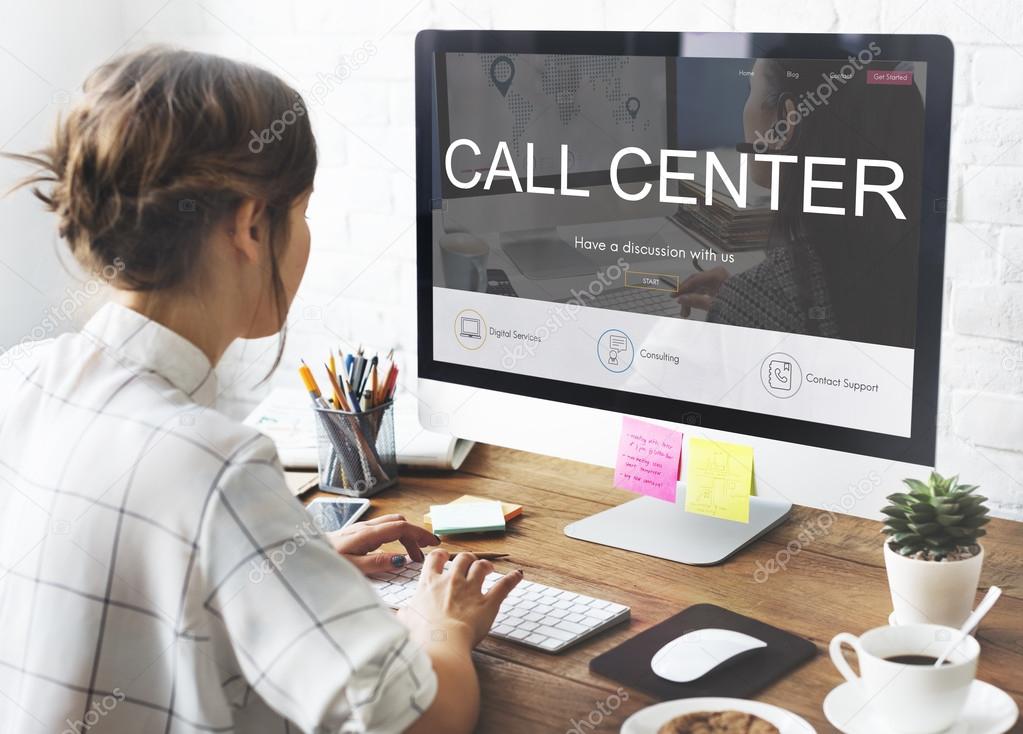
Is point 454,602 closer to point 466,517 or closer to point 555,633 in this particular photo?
point 555,633

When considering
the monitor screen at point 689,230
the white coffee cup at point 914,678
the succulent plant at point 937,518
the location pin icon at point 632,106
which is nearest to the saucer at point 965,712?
the white coffee cup at point 914,678

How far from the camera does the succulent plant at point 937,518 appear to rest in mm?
995

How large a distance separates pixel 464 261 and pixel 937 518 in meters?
0.58

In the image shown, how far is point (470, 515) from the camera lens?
1.29 meters

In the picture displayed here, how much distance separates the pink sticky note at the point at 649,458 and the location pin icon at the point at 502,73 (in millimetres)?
383

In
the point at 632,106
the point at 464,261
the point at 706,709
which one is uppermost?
the point at 632,106

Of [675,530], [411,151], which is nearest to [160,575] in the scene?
[675,530]

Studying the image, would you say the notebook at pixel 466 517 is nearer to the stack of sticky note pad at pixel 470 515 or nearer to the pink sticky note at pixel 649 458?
the stack of sticky note pad at pixel 470 515

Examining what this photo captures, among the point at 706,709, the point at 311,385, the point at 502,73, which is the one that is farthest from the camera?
the point at 311,385

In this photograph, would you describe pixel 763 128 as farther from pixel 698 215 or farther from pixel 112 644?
pixel 112 644

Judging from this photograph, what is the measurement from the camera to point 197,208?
2.79ft

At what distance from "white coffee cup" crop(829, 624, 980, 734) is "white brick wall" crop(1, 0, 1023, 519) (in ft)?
2.01

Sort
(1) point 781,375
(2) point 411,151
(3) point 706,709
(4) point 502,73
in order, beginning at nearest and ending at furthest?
1. (3) point 706,709
2. (1) point 781,375
3. (4) point 502,73
4. (2) point 411,151

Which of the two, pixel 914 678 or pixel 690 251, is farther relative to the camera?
pixel 690 251
